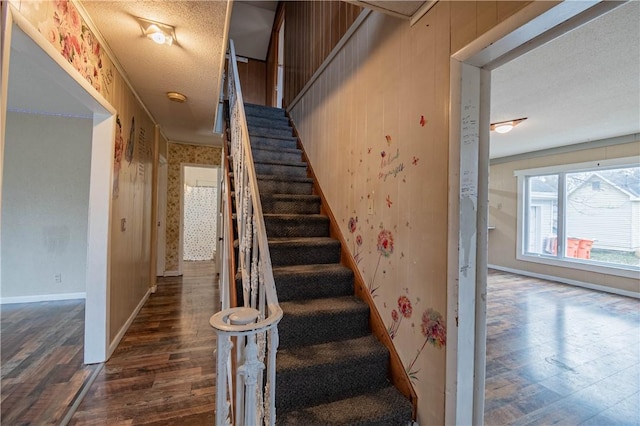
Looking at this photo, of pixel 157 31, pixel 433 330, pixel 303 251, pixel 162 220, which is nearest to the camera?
pixel 433 330

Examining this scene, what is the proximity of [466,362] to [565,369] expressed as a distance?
177 cm

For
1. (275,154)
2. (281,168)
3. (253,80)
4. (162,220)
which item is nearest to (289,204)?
(281,168)

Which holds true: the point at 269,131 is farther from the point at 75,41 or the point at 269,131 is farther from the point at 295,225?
the point at 75,41

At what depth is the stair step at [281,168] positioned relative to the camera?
10.4 ft

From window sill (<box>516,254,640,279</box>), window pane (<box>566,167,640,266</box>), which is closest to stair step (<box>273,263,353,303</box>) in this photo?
window sill (<box>516,254,640,279</box>)

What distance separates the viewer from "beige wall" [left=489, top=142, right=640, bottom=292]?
4.83 meters

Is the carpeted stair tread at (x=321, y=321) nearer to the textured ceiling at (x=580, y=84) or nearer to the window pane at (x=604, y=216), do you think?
the textured ceiling at (x=580, y=84)

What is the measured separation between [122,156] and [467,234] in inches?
115

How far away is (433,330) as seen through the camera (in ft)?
4.72

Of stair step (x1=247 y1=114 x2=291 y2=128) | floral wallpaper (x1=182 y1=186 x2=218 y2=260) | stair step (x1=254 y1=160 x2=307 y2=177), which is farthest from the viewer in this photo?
floral wallpaper (x1=182 y1=186 x2=218 y2=260)

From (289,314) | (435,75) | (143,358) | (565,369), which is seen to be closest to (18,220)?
(143,358)

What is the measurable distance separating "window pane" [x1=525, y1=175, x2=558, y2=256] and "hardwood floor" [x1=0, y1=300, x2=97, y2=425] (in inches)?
280

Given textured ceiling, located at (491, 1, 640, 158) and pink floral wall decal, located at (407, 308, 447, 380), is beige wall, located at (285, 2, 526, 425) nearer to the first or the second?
pink floral wall decal, located at (407, 308, 447, 380)

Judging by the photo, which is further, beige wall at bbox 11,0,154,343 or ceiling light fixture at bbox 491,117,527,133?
ceiling light fixture at bbox 491,117,527,133
